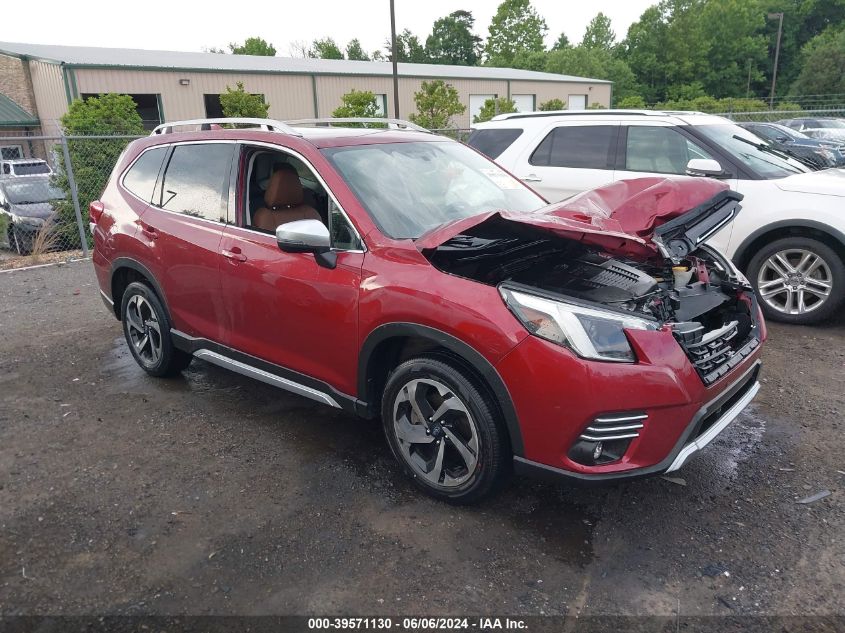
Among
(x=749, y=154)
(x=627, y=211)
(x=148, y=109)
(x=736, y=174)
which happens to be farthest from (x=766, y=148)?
(x=148, y=109)

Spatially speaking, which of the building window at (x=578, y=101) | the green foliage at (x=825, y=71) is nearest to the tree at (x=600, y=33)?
the green foliage at (x=825, y=71)

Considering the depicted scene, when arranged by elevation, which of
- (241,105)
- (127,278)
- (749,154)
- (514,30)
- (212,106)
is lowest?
(127,278)

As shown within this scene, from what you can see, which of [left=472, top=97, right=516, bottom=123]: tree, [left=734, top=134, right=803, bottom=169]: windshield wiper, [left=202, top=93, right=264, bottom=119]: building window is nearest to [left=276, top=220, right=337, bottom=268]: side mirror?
[left=734, top=134, right=803, bottom=169]: windshield wiper

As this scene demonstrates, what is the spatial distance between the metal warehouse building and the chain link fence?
12.4 metres

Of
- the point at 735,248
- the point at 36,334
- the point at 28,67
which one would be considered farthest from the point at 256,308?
the point at 28,67

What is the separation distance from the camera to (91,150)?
12125mm

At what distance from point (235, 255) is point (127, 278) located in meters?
1.65

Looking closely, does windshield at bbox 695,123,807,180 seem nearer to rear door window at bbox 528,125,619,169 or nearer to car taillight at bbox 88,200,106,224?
rear door window at bbox 528,125,619,169

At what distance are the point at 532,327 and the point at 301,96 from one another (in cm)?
2889

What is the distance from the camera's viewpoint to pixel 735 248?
591 centimetres

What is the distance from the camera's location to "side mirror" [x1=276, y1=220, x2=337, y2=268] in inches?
128

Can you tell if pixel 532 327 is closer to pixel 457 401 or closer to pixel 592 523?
pixel 457 401

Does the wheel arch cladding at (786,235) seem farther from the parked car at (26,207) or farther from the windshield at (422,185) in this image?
the parked car at (26,207)

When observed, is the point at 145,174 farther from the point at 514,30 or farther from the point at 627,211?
the point at 514,30
